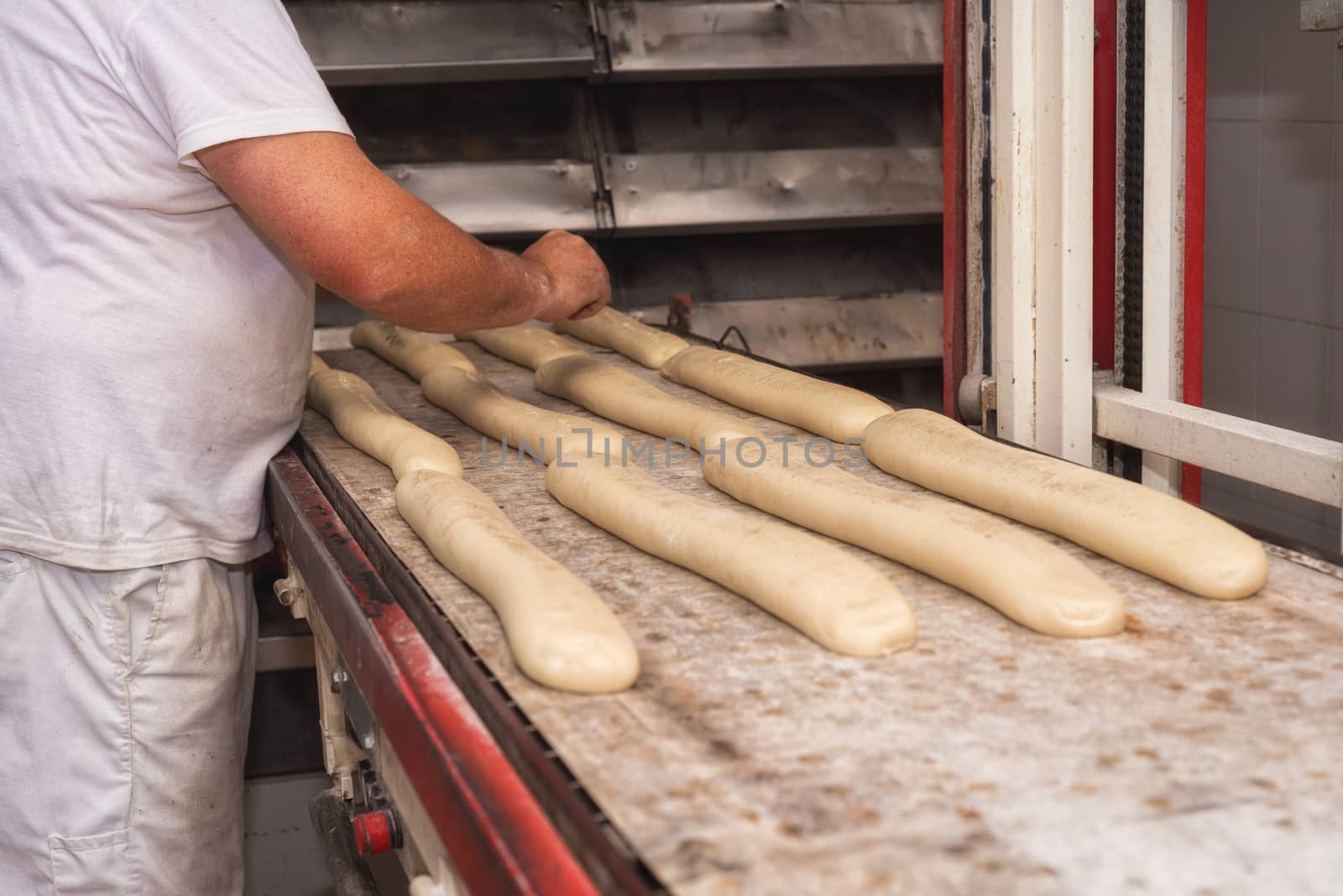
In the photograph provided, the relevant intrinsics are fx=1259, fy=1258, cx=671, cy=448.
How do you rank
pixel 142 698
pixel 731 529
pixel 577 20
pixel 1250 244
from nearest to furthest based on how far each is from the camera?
pixel 731 529 < pixel 142 698 < pixel 1250 244 < pixel 577 20

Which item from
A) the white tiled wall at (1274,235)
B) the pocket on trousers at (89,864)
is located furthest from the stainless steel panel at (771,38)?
the pocket on trousers at (89,864)

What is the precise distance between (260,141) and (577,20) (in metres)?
2.03

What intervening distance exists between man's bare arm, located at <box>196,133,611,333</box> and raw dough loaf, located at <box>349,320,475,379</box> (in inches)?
23.2

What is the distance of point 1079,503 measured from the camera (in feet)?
4.50

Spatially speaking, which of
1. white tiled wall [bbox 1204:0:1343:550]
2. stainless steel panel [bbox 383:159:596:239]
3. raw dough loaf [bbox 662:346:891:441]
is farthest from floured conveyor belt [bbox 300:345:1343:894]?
stainless steel panel [bbox 383:159:596:239]

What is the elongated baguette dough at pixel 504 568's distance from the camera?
3.51 feet

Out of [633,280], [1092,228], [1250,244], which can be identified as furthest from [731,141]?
[1092,228]

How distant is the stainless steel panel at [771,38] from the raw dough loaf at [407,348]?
1.03m

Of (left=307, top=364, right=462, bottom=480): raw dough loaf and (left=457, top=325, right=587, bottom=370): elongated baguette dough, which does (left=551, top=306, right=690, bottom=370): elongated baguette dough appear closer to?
(left=457, top=325, right=587, bottom=370): elongated baguette dough

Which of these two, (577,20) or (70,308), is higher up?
(577,20)

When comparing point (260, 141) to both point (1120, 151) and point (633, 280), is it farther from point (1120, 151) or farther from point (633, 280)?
point (633, 280)

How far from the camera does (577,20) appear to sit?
10.8ft

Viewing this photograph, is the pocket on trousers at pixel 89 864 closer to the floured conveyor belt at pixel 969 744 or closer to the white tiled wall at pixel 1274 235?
the floured conveyor belt at pixel 969 744

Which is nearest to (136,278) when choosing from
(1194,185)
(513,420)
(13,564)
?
(13,564)
